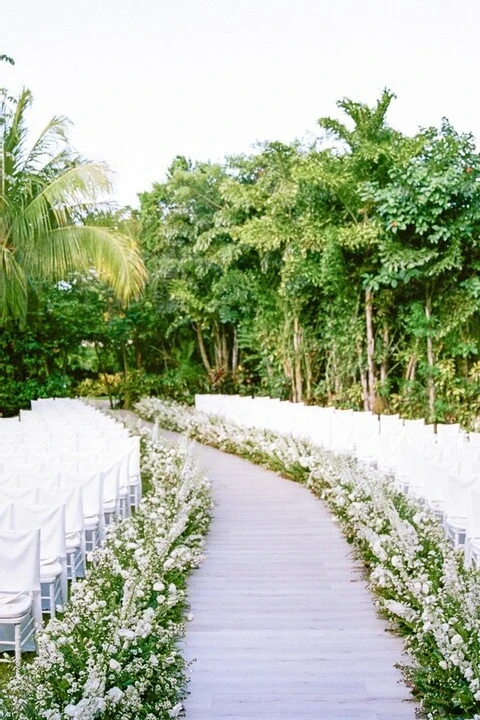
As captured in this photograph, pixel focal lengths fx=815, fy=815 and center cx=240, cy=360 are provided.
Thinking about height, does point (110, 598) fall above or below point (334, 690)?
above

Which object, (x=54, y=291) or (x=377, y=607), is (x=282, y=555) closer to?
(x=377, y=607)

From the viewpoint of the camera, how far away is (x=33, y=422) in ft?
38.5

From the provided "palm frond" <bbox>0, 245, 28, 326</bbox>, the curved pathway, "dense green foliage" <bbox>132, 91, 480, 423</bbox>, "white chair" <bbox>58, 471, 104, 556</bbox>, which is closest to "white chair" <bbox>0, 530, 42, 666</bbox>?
the curved pathway

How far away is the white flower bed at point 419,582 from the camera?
321 centimetres

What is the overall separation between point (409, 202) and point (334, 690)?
9282 millimetres

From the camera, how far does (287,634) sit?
15.0ft

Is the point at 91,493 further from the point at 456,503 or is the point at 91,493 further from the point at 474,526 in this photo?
the point at 474,526

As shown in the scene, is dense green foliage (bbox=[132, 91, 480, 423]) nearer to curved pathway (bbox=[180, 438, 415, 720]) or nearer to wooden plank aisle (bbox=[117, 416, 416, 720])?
curved pathway (bbox=[180, 438, 415, 720])

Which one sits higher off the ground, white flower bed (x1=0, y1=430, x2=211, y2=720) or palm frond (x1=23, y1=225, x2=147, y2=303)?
palm frond (x1=23, y1=225, x2=147, y2=303)

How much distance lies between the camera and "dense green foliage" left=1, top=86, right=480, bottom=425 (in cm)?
1216

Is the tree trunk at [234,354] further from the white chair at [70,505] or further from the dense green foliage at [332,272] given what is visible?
the white chair at [70,505]

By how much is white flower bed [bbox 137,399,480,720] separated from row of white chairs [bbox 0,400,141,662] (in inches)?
72.5

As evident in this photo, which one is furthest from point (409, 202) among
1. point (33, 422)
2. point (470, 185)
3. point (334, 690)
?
point (334, 690)

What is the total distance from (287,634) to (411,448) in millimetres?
3488
